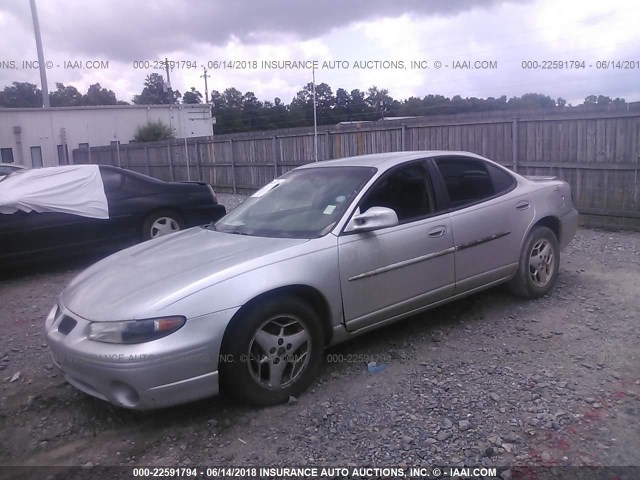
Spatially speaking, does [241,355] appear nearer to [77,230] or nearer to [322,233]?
[322,233]

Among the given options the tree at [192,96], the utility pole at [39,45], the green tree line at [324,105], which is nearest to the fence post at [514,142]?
the green tree line at [324,105]

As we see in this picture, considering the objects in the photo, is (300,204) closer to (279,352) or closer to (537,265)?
(279,352)

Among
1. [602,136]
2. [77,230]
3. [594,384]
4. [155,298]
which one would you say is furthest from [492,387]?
→ [602,136]

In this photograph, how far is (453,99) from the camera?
28.2 meters

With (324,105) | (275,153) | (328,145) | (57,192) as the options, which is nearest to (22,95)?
(324,105)

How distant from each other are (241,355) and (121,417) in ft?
2.97

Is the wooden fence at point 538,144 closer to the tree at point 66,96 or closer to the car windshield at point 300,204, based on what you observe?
the car windshield at point 300,204

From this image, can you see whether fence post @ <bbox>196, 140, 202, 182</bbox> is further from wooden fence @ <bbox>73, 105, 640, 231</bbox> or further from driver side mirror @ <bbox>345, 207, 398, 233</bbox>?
driver side mirror @ <bbox>345, 207, 398, 233</bbox>

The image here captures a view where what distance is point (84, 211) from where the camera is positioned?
7.51 metres

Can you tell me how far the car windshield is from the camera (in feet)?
13.5

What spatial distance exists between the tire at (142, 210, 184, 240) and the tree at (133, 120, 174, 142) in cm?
2761

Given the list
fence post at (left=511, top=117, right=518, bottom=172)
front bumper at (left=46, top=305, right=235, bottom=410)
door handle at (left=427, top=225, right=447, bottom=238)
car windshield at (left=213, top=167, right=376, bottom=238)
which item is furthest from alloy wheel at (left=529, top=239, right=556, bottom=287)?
fence post at (left=511, top=117, right=518, bottom=172)

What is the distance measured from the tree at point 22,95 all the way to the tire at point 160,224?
53372 mm

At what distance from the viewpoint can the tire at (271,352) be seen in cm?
333
